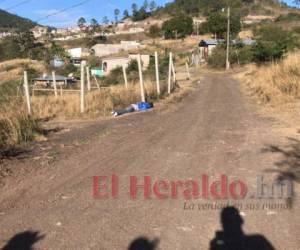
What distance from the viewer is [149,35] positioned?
121 m

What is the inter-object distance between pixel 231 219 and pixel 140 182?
1508mm

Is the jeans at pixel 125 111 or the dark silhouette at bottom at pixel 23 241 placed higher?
the dark silhouette at bottom at pixel 23 241

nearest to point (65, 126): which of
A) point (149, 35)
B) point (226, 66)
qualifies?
point (226, 66)

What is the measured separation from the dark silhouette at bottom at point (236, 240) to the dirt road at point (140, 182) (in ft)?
0.21

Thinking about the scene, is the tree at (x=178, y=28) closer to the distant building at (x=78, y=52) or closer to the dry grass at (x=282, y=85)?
the distant building at (x=78, y=52)

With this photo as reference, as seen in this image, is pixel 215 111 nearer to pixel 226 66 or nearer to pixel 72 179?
pixel 72 179

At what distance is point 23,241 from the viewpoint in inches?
150

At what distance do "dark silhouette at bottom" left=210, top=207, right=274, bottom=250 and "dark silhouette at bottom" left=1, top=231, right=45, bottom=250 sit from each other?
1530mm

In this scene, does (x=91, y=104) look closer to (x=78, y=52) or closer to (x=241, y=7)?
(x=78, y=52)

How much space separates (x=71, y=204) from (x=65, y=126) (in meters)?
6.21

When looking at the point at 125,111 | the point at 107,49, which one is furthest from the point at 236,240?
the point at 107,49

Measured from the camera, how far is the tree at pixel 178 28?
100 metres

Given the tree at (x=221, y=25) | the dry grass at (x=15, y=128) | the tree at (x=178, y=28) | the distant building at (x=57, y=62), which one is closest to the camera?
the dry grass at (x=15, y=128)

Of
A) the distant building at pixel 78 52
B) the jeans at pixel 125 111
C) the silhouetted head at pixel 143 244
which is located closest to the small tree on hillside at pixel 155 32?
the distant building at pixel 78 52
